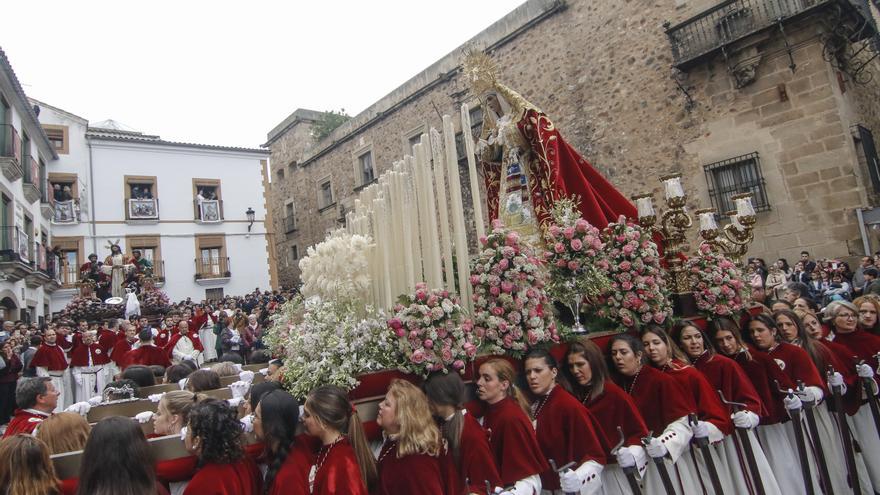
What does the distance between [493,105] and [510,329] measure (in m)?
3.01

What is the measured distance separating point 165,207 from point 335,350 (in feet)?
83.3

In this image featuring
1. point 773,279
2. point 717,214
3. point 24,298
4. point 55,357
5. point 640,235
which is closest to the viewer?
point 640,235

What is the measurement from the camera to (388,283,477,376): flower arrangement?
333 cm

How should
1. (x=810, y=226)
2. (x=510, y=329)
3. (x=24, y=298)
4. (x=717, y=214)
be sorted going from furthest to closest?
(x=24, y=298)
(x=717, y=214)
(x=810, y=226)
(x=510, y=329)

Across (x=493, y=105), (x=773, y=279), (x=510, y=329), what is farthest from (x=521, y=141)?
(x=773, y=279)

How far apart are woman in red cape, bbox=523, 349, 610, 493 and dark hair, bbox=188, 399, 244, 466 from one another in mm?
1738

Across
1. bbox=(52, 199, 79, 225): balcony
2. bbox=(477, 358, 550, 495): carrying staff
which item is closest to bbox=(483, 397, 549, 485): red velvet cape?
bbox=(477, 358, 550, 495): carrying staff

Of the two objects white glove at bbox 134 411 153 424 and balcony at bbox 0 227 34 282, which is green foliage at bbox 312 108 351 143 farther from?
white glove at bbox 134 411 153 424

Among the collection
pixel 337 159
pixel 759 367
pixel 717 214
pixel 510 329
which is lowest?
pixel 759 367

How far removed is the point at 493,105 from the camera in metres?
5.89

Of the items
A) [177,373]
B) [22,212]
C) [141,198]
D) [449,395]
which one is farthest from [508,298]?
[141,198]

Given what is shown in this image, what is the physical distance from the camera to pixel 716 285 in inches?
199

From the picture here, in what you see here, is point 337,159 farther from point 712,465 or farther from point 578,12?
point 712,465

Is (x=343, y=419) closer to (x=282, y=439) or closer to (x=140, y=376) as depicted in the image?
(x=282, y=439)
